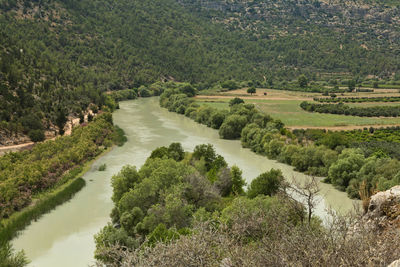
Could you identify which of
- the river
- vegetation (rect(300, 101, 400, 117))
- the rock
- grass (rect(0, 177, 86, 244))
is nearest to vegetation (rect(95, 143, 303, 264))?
the river

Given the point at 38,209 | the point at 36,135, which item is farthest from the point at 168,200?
the point at 36,135

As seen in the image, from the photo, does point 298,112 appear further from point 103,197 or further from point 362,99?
point 103,197

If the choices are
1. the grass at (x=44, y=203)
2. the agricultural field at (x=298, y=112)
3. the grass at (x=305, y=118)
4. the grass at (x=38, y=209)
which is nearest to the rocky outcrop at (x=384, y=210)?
the grass at (x=44, y=203)

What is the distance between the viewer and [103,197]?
129ft

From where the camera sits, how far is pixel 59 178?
140 ft

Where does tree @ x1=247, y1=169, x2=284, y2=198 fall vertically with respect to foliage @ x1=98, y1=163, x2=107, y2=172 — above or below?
above

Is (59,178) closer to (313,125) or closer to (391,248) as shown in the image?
(391,248)

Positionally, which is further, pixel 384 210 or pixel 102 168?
pixel 102 168

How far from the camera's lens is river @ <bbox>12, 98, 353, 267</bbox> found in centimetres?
2888

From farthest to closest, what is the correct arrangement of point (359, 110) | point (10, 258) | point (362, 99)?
point (362, 99)
point (359, 110)
point (10, 258)

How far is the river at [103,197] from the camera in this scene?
94.7 feet

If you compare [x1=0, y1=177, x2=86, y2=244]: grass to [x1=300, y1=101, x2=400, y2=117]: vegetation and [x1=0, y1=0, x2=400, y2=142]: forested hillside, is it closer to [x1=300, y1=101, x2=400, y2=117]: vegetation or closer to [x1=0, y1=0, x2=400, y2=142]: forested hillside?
[x1=0, y1=0, x2=400, y2=142]: forested hillside

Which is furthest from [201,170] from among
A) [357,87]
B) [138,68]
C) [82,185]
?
[138,68]

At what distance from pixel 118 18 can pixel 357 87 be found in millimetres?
117160
